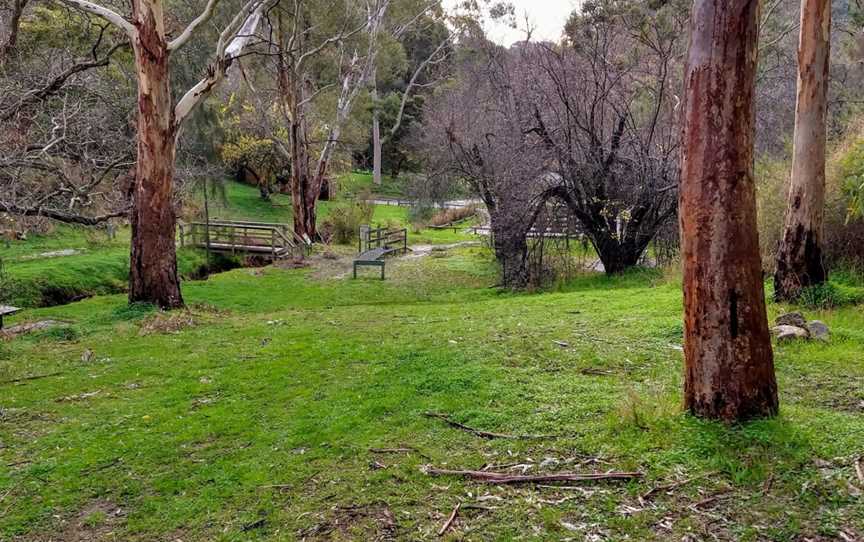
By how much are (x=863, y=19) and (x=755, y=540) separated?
14597mm

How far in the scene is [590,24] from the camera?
15445 mm

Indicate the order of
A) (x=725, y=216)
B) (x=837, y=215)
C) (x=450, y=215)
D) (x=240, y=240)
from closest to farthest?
(x=725, y=216) → (x=837, y=215) → (x=240, y=240) → (x=450, y=215)

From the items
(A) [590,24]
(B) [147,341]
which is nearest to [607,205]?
(A) [590,24]

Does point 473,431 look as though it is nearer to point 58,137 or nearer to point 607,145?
point 58,137

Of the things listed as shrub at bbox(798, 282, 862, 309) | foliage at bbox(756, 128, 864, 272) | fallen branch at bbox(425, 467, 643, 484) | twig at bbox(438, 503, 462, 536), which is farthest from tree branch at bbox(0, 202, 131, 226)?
foliage at bbox(756, 128, 864, 272)

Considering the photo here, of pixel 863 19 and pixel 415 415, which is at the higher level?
pixel 863 19

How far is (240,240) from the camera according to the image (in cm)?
2059

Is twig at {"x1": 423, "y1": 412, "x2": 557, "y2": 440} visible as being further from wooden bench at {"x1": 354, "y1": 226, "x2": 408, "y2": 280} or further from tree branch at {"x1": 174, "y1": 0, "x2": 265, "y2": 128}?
wooden bench at {"x1": 354, "y1": 226, "x2": 408, "y2": 280}

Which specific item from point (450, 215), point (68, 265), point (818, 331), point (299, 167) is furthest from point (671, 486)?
point (450, 215)

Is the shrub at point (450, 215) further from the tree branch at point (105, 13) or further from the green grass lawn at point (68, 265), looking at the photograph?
the tree branch at point (105, 13)

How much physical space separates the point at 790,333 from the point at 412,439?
409 centimetres

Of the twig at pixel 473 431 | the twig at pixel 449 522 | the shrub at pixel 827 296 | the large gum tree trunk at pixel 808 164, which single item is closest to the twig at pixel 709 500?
the twig at pixel 473 431

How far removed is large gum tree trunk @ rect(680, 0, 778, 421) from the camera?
3.76 metres

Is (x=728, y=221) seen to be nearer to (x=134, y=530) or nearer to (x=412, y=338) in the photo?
(x=134, y=530)
